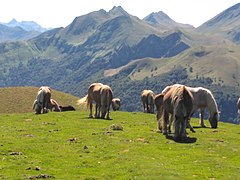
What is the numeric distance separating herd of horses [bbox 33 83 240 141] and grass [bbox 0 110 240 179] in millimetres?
1545

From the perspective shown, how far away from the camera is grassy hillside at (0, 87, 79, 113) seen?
10606 cm

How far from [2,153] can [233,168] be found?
15158 mm

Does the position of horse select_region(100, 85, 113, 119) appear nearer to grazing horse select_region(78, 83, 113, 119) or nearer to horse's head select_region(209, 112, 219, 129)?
grazing horse select_region(78, 83, 113, 119)

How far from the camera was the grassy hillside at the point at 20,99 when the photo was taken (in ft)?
348

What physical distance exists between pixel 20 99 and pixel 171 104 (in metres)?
89.7

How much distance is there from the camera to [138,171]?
21.7 metres

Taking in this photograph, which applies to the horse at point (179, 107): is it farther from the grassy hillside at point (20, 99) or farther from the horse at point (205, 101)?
the grassy hillside at point (20, 99)

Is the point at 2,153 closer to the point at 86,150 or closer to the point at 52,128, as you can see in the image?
the point at 86,150

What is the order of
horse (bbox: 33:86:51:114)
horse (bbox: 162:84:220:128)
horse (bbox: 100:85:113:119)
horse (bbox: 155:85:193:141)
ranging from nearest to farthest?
horse (bbox: 155:85:193:141), horse (bbox: 162:84:220:128), horse (bbox: 100:85:113:119), horse (bbox: 33:86:51:114)

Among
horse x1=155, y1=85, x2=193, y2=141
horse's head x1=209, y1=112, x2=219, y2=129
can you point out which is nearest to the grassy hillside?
horse's head x1=209, y1=112, x2=219, y2=129

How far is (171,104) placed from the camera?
108 ft

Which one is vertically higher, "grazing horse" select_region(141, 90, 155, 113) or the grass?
"grazing horse" select_region(141, 90, 155, 113)

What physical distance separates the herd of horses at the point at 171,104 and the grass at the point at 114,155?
155 centimetres

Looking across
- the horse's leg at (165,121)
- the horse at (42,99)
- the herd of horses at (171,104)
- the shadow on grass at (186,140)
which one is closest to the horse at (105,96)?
the herd of horses at (171,104)
